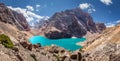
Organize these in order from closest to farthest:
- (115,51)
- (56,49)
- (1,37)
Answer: (115,51)
(1,37)
(56,49)

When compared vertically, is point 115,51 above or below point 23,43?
below

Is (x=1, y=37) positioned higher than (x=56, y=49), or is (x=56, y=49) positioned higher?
(x=56, y=49)

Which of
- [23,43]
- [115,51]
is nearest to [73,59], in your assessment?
[23,43]

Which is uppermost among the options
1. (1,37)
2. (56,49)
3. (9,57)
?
(56,49)

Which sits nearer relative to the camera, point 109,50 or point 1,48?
point 1,48

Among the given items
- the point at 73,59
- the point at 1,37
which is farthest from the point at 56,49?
the point at 1,37

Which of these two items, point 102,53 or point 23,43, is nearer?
point 102,53

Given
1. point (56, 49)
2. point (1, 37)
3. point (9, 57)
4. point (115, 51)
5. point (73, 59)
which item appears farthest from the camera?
point (56, 49)

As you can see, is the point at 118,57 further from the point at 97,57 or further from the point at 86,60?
the point at 86,60

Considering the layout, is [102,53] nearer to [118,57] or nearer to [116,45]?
[116,45]
